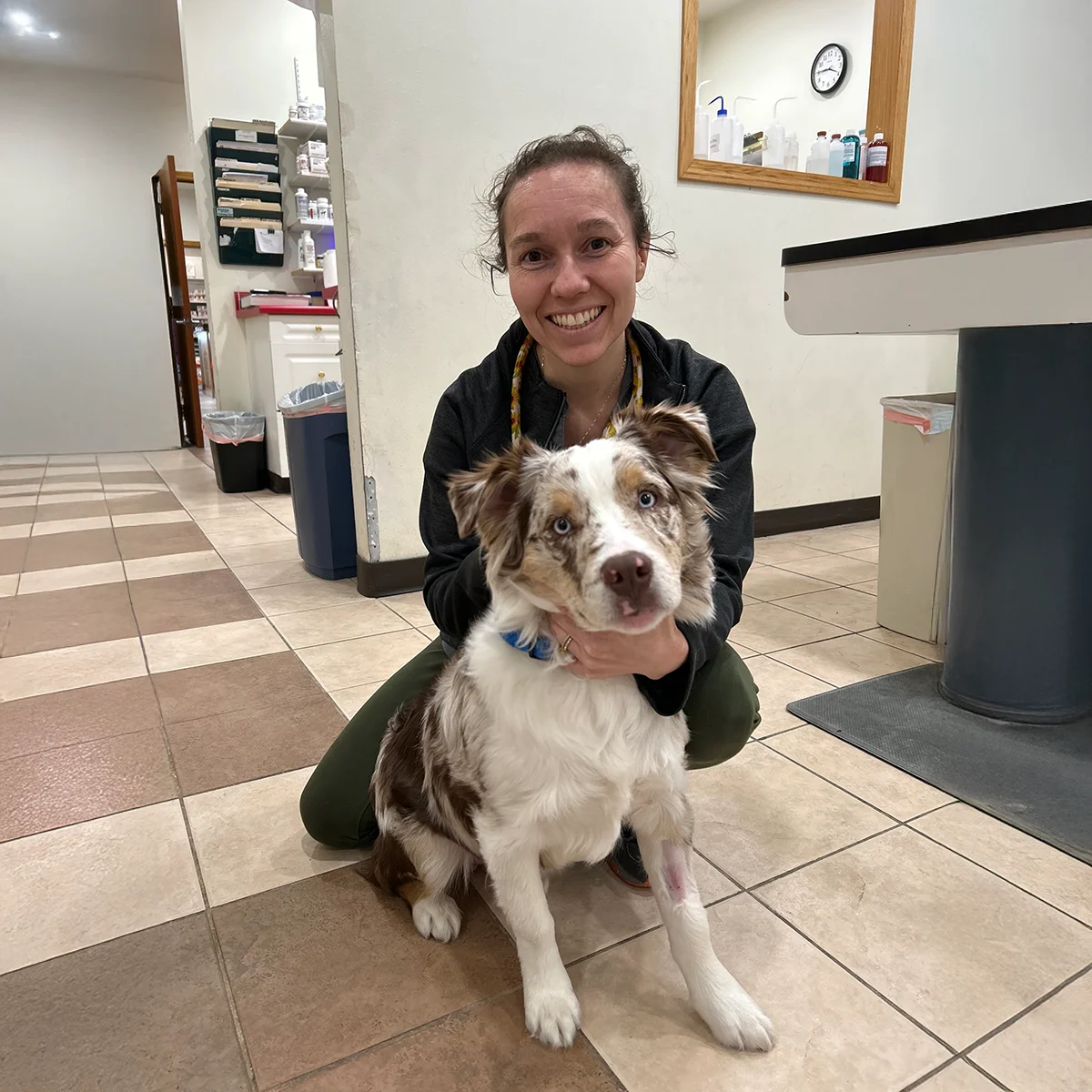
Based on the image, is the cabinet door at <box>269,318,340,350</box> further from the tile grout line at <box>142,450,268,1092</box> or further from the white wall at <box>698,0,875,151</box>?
the tile grout line at <box>142,450,268,1092</box>

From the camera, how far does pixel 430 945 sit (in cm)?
142

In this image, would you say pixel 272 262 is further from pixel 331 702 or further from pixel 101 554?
pixel 331 702

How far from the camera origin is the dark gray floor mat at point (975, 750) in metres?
A: 1.77

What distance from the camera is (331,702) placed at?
2.38 m

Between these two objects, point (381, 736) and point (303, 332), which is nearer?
point (381, 736)

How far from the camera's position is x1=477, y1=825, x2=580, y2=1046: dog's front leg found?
1.19 metres

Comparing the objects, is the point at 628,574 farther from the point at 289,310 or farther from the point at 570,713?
the point at 289,310

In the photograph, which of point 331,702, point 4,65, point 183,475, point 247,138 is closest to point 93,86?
point 4,65

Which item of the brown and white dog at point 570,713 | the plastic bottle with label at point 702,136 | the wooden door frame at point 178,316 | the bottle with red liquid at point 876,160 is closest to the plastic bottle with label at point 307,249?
the wooden door frame at point 178,316

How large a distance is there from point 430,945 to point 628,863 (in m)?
0.43

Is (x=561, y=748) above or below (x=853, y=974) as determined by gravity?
above

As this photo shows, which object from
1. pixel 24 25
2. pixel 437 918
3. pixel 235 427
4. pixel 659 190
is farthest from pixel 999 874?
pixel 24 25

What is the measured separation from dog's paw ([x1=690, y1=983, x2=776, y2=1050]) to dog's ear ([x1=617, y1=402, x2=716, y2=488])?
2.61 feet

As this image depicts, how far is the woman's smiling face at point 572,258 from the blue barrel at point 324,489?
221cm
